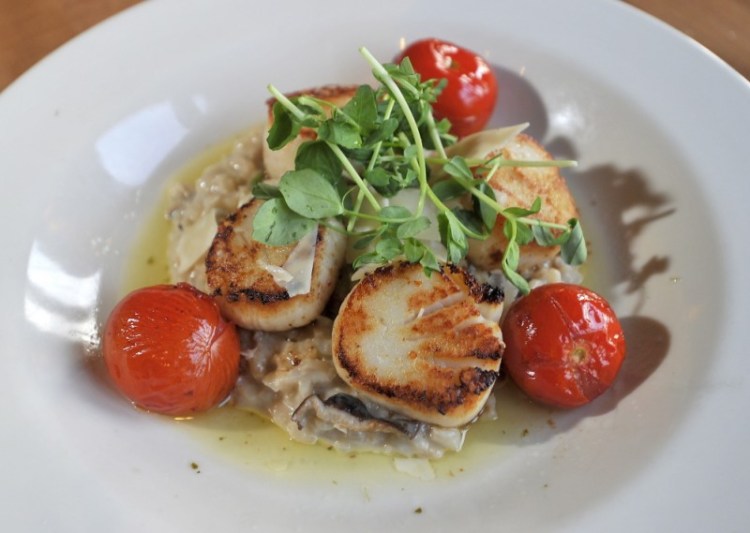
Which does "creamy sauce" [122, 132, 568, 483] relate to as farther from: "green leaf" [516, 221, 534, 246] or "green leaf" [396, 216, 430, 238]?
"green leaf" [396, 216, 430, 238]

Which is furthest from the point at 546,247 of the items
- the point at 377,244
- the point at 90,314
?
the point at 90,314

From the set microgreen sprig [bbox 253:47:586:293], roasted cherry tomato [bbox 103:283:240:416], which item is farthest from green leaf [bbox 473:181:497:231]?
roasted cherry tomato [bbox 103:283:240:416]

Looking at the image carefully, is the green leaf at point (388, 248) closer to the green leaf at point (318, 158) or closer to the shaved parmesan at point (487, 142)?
the green leaf at point (318, 158)

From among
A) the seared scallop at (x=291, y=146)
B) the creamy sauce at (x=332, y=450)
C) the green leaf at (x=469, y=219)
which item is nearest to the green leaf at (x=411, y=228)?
the green leaf at (x=469, y=219)

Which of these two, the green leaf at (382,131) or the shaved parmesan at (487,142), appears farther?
the shaved parmesan at (487,142)

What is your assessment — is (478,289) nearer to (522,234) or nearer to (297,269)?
(522,234)

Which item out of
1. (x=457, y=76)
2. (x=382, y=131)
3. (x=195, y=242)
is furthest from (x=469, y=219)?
(x=195, y=242)
